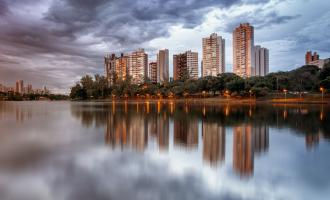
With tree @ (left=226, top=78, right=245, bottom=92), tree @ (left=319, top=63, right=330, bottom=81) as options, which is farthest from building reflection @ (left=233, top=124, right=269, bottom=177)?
tree @ (left=226, top=78, right=245, bottom=92)

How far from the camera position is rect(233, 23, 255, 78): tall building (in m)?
192

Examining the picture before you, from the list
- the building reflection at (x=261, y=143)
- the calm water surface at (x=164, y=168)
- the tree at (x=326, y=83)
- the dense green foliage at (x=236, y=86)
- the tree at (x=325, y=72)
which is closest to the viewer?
the calm water surface at (x=164, y=168)

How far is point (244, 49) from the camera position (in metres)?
195

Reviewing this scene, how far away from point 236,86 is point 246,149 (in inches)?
3156

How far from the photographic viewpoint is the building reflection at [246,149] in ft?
27.8

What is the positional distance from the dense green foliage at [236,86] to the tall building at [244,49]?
3319 inches

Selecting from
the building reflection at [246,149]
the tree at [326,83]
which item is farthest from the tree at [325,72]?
the building reflection at [246,149]

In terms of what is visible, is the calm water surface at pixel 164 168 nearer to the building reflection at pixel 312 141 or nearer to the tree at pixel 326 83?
the building reflection at pixel 312 141

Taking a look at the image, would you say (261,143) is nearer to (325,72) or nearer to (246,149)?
(246,149)

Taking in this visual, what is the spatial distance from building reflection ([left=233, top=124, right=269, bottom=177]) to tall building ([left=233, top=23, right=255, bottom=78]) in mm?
184752

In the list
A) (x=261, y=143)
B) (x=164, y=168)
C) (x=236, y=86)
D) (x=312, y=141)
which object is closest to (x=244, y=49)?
(x=236, y=86)

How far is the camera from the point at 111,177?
24.8ft

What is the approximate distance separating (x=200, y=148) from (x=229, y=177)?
4.02m

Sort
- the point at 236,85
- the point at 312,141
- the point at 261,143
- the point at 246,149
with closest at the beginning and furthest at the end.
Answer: the point at 246,149 < the point at 261,143 < the point at 312,141 < the point at 236,85
